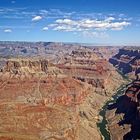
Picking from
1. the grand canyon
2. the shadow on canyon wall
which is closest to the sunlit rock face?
the grand canyon

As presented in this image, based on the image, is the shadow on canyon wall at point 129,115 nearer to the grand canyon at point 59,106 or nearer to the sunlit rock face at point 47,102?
the grand canyon at point 59,106

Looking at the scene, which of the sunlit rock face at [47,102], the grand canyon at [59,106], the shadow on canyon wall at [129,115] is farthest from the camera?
the shadow on canyon wall at [129,115]

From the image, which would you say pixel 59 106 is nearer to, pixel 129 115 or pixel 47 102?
pixel 47 102

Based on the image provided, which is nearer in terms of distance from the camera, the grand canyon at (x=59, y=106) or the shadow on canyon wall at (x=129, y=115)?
the grand canyon at (x=59, y=106)

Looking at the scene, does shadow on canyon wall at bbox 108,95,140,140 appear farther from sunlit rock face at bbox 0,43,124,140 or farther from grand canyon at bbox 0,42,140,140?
sunlit rock face at bbox 0,43,124,140

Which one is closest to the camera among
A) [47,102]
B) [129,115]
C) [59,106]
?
[59,106]

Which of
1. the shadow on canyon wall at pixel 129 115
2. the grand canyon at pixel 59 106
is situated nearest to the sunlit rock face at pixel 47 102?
the grand canyon at pixel 59 106

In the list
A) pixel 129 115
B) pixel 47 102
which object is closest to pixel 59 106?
pixel 47 102

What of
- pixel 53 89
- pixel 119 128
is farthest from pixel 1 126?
pixel 53 89

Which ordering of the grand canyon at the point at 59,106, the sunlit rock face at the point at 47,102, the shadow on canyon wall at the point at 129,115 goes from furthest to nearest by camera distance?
the shadow on canyon wall at the point at 129,115, the grand canyon at the point at 59,106, the sunlit rock face at the point at 47,102

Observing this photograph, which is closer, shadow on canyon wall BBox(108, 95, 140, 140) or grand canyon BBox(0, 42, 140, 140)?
grand canyon BBox(0, 42, 140, 140)

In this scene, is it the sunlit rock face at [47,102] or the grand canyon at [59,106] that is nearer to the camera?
the sunlit rock face at [47,102]
